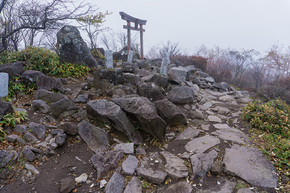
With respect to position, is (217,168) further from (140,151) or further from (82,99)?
(82,99)

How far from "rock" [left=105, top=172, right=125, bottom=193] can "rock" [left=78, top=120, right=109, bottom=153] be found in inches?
31.3

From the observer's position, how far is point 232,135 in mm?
4160

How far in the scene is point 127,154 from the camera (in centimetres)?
334

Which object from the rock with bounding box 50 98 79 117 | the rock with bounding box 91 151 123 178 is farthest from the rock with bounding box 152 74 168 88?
the rock with bounding box 91 151 123 178

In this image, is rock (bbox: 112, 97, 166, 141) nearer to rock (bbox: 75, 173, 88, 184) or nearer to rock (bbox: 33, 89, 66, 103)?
rock (bbox: 75, 173, 88, 184)

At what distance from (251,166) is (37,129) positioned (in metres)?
4.10

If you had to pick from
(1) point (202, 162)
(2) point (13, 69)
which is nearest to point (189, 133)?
(1) point (202, 162)

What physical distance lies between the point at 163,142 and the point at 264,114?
3065 mm

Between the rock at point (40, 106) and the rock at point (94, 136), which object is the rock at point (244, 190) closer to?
the rock at point (94, 136)

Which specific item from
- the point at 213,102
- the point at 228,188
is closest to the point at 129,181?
the point at 228,188

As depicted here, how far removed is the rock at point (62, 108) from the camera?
4.26 meters

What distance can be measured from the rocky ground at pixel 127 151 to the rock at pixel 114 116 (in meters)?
0.02

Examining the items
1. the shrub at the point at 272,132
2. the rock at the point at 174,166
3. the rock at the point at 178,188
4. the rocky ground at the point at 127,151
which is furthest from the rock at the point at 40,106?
the shrub at the point at 272,132

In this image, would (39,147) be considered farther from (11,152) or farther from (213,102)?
(213,102)
